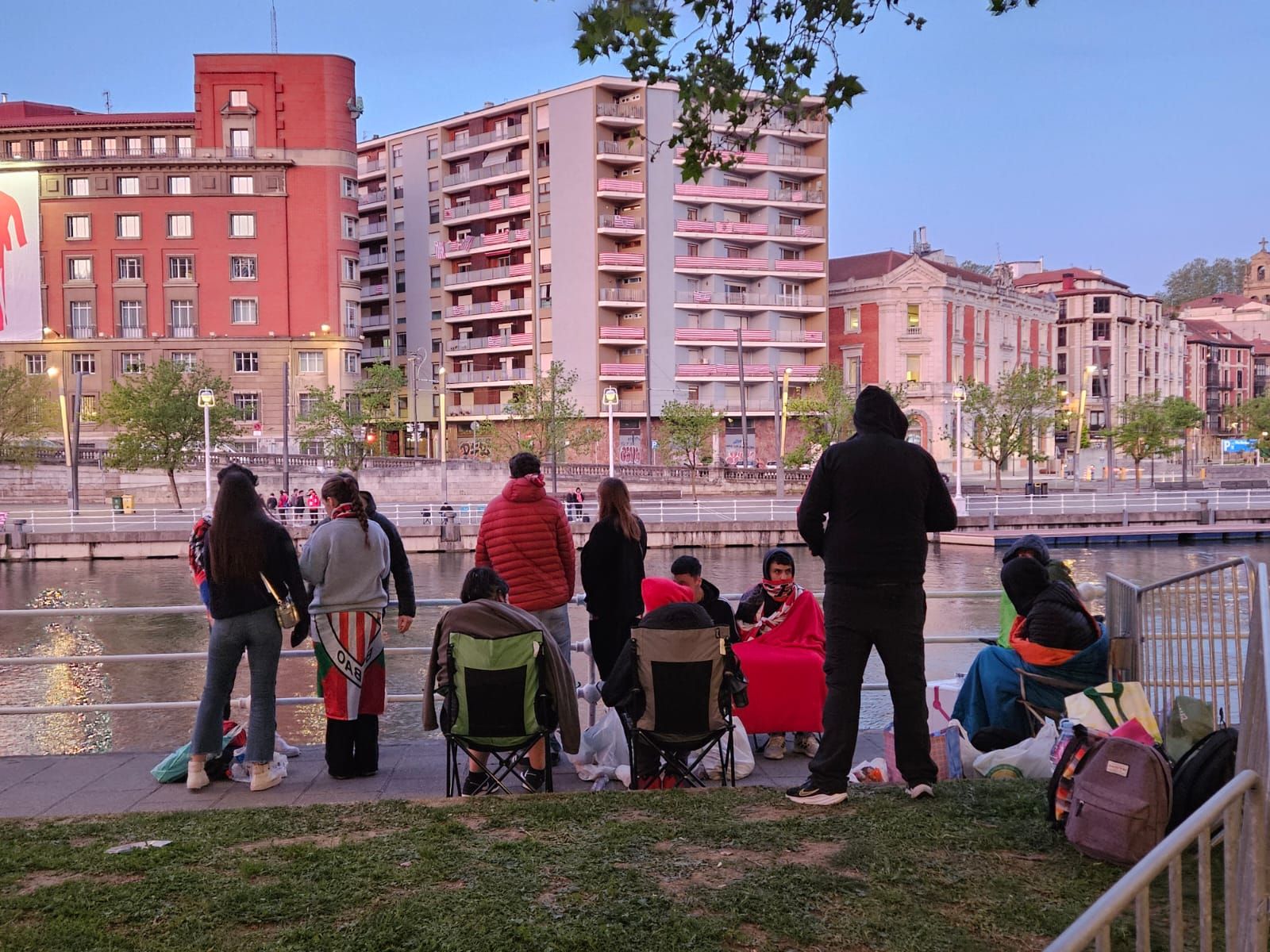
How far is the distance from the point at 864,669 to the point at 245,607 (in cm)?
323

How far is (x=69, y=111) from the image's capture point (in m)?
74.6

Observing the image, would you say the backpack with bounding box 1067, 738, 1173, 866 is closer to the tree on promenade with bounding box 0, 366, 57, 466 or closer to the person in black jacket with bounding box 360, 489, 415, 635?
the person in black jacket with bounding box 360, 489, 415, 635

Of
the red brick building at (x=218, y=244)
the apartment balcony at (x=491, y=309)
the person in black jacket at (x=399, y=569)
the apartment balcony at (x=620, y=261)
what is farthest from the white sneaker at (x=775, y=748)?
the apartment balcony at (x=491, y=309)

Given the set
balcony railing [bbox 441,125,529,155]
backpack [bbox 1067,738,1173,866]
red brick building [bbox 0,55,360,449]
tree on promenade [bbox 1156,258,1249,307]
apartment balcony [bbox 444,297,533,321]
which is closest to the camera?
backpack [bbox 1067,738,1173,866]

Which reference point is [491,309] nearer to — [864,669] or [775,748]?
[775,748]

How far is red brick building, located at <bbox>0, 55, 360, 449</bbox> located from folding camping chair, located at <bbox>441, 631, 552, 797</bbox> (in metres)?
61.4

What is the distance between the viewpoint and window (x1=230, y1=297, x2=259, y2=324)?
65.0m

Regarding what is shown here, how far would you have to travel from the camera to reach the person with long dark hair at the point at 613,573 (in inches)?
271

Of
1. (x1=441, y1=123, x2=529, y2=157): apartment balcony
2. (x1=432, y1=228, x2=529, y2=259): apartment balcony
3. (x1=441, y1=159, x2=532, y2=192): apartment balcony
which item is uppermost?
(x1=441, y1=123, x2=529, y2=157): apartment balcony

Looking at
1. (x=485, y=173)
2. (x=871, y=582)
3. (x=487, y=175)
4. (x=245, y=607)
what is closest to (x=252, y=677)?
(x=245, y=607)

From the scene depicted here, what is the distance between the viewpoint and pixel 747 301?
70.1m

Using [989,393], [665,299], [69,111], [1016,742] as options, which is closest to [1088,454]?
[989,393]

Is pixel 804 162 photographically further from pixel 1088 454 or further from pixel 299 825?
pixel 299 825

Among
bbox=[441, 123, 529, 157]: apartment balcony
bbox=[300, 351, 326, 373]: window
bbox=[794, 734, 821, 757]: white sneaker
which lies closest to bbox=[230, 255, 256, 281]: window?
bbox=[300, 351, 326, 373]: window
